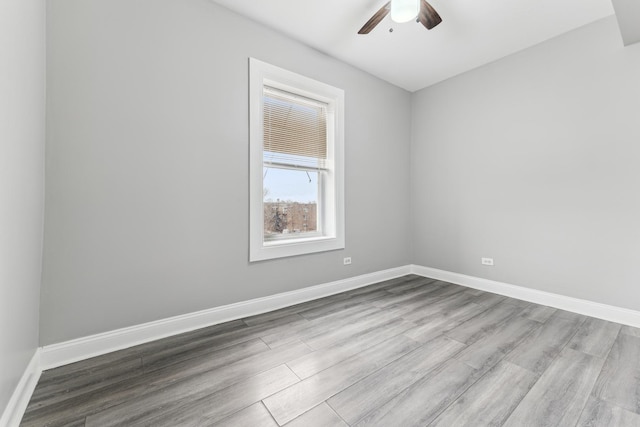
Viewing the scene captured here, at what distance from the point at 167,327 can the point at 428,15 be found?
3326 millimetres

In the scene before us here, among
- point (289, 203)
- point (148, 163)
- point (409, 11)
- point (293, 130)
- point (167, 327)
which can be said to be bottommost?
point (167, 327)

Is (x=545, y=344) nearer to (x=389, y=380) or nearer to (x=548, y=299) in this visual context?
(x=548, y=299)

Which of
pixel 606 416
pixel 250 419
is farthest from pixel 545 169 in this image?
pixel 250 419

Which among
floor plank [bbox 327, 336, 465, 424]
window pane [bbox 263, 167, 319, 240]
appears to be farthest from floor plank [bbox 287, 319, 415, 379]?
window pane [bbox 263, 167, 319, 240]

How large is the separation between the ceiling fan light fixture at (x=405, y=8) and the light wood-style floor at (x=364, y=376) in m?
2.56

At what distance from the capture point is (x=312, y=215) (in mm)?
3229

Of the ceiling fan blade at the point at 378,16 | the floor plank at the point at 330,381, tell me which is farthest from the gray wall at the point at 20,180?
the ceiling fan blade at the point at 378,16

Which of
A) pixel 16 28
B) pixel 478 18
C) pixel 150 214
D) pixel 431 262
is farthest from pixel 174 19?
pixel 431 262

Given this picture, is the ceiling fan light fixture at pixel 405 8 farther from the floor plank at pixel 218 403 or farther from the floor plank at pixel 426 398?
the floor plank at pixel 218 403

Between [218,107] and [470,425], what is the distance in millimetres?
2779

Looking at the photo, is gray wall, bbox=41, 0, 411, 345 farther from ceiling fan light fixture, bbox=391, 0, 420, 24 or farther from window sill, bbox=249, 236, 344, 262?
ceiling fan light fixture, bbox=391, 0, 420, 24

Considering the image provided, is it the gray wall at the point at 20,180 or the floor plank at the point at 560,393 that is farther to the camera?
the floor plank at the point at 560,393

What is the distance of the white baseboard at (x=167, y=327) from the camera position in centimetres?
174

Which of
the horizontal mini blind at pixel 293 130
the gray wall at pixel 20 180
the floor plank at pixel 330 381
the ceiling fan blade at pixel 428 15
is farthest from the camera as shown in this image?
the horizontal mini blind at pixel 293 130
